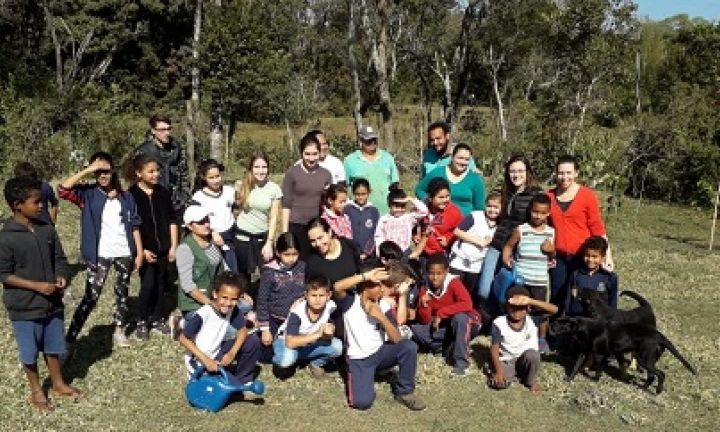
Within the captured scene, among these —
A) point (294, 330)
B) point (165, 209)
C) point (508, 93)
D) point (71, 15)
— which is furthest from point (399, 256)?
point (71, 15)

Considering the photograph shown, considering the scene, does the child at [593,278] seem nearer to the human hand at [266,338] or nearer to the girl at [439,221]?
the girl at [439,221]

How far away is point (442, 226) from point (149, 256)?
2789mm

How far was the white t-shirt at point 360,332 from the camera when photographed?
5.59m

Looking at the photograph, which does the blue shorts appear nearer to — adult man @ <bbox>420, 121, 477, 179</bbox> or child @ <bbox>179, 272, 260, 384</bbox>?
child @ <bbox>179, 272, 260, 384</bbox>

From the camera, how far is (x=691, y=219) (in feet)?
67.3

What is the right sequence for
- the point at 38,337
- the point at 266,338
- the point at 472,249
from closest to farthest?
the point at 38,337 < the point at 266,338 < the point at 472,249

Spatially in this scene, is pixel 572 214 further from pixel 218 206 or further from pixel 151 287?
pixel 151 287

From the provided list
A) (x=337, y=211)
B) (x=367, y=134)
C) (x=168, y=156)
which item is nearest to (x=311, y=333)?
(x=337, y=211)

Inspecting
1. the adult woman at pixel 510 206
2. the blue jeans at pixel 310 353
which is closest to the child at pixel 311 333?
the blue jeans at pixel 310 353

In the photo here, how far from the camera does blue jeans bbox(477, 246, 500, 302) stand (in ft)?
21.5

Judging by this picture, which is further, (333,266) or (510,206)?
(510,206)

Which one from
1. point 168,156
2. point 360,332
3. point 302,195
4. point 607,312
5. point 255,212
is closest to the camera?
point 360,332

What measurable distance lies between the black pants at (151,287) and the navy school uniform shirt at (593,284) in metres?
3.89

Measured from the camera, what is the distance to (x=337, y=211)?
6.69 meters
